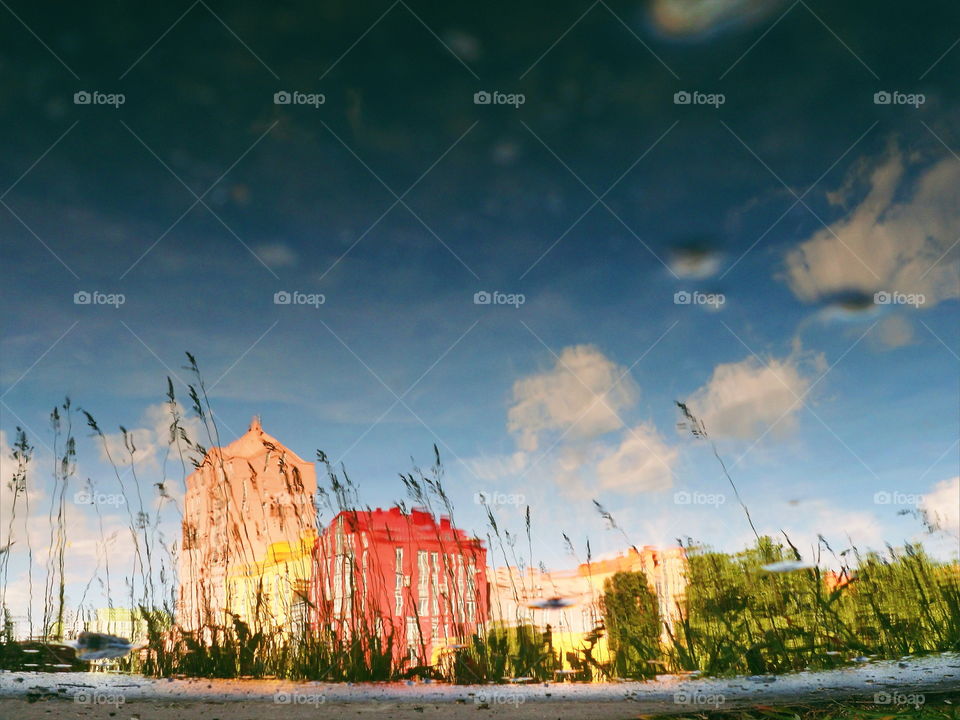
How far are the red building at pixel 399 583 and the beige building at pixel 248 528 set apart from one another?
0.52 feet

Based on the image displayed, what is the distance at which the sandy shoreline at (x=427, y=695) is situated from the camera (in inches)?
99.8

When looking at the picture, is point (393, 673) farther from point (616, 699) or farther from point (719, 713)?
point (719, 713)

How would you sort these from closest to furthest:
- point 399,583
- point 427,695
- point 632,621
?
point 427,695 < point 399,583 < point 632,621

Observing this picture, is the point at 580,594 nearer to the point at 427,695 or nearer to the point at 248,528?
the point at 427,695

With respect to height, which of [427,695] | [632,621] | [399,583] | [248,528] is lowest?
[427,695]

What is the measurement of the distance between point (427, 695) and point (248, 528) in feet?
4.34

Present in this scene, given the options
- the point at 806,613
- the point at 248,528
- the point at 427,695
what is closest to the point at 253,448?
the point at 248,528

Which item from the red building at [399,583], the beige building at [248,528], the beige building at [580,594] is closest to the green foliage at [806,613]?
the beige building at [580,594]

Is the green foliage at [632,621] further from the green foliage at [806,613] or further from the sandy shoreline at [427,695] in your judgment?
the sandy shoreline at [427,695]

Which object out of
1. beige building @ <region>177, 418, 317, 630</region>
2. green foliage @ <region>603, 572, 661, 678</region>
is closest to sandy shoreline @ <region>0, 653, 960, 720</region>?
green foliage @ <region>603, 572, 661, 678</region>

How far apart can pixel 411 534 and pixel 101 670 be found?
1518 millimetres

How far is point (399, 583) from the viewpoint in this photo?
3.43 metres

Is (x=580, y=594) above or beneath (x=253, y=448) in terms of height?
beneath

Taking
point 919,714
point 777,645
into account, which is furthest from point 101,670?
point 919,714
